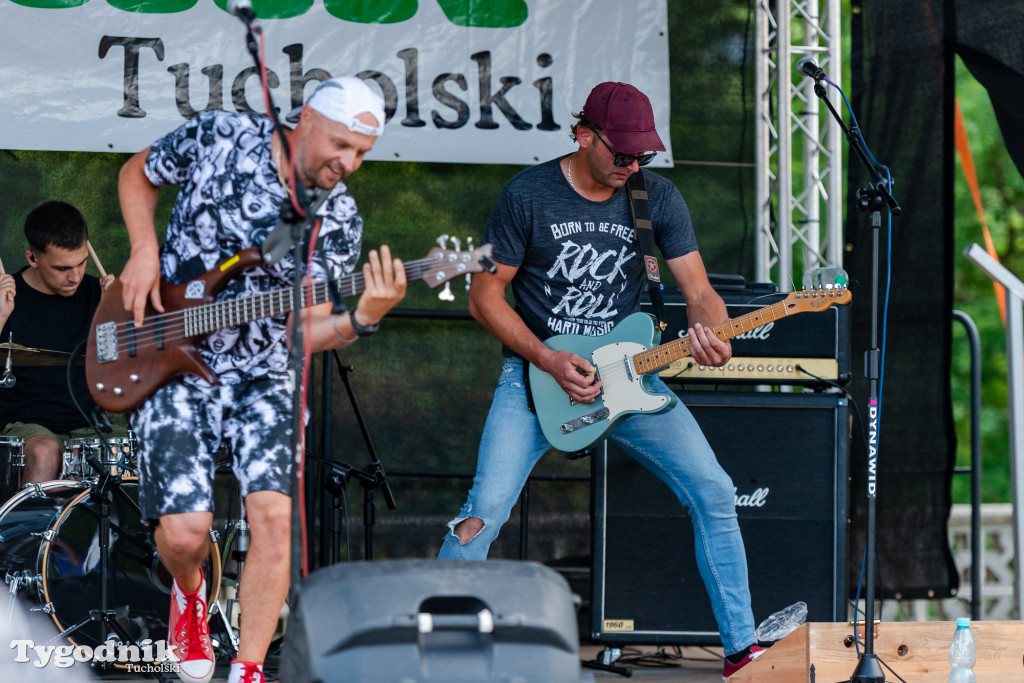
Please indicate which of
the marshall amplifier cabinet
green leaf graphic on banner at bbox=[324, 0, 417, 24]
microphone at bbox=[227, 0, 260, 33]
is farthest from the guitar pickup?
green leaf graphic on banner at bbox=[324, 0, 417, 24]

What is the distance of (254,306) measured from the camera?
10.1 feet

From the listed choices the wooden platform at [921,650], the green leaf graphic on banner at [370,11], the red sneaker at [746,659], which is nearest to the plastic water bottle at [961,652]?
the wooden platform at [921,650]

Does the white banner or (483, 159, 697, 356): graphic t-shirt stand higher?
the white banner

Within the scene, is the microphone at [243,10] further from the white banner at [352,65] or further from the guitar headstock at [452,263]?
the white banner at [352,65]

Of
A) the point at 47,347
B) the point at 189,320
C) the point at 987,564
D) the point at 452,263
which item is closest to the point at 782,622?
the point at 452,263

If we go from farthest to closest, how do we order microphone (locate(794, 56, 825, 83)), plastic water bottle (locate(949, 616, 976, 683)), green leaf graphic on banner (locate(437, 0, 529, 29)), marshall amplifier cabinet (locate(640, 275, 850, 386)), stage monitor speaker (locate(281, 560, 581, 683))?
green leaf graphic on banner (locate(437, 0, 529, 29)) → marshall amplifier cabinet (locate(640, 275, 850, 386)) → microphone (locate(794, 56, 825, 83)) → plastic water bottle (locate(949, 616, 976, 683)) → stage monitor speaker (locate(281, 560, 581, 683))

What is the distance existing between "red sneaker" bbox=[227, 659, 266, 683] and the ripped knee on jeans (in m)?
0.96

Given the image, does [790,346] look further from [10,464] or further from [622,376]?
[10,464]

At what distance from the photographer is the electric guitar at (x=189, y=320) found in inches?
121

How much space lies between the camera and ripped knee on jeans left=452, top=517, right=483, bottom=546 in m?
3.74

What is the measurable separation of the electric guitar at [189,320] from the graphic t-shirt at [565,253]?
0.91m

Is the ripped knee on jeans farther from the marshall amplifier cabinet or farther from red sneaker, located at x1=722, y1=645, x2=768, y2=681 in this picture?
the marshall amplifier cabinet

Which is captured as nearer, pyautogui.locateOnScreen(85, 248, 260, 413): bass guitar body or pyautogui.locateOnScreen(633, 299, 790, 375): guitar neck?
pyautogui.locateOnScreen(85, 248, 260, 413): bass guitar body

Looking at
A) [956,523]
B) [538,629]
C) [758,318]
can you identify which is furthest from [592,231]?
[956,523]
